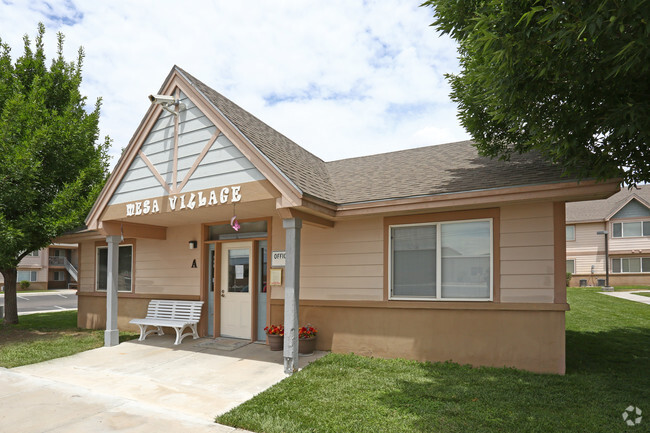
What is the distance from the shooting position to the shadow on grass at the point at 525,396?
453cm

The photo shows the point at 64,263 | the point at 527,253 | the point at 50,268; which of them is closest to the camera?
the point at 527,253

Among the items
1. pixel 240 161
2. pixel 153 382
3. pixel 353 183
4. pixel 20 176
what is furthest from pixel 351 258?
pixel 20 176

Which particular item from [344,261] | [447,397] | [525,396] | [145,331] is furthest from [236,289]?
[525,396]

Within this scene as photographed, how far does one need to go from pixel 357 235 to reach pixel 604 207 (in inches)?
1150

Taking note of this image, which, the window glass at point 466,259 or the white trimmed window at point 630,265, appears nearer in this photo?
the window glass at point 466,259

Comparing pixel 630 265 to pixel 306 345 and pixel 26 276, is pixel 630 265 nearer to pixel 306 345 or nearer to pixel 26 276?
pixel 306 345

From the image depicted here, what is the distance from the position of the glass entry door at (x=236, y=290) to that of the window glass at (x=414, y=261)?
3612mm

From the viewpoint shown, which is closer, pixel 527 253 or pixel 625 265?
pixel 527 253

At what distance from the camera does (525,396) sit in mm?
5328

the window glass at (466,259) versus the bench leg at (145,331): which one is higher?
the window glass at (466,259)

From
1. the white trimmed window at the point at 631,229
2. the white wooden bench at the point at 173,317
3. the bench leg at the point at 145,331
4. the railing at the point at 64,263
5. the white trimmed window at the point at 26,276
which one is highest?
the white trimmed window at the point at 631,229

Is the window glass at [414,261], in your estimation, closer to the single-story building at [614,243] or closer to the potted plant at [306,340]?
the potted plant at [306,340]

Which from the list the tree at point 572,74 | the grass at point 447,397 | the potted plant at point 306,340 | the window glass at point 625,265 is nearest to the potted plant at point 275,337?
the potted plant at point 306,340

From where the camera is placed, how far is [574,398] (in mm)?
5230
